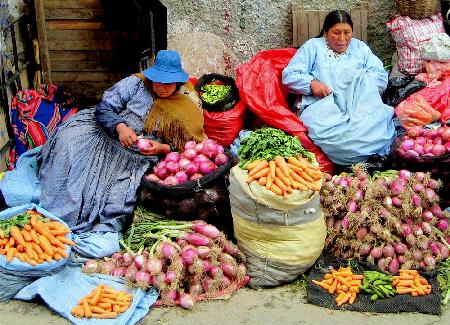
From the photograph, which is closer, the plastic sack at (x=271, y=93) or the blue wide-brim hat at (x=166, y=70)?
the blue wide-brim hat at (x=166, y=70)

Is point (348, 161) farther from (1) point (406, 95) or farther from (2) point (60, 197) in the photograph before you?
(2) point (60, 197)

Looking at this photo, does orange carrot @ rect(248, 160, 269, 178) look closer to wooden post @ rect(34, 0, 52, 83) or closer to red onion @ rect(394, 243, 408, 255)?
red onion @ rect(394, 243, 408, 255)

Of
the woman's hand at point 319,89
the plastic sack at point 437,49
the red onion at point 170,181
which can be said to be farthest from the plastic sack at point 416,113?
the red onion at point 170,181

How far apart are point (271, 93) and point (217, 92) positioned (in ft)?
1.66

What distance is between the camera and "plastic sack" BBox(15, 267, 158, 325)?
4.21 meters

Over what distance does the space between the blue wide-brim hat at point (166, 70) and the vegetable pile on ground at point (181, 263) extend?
1181 millimetres

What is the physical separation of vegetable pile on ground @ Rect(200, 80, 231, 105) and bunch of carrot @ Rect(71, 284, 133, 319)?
84.4 inches

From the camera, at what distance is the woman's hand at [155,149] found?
519 centimetres

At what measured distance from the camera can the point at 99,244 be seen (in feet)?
15.6

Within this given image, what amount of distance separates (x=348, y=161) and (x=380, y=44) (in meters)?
1.67

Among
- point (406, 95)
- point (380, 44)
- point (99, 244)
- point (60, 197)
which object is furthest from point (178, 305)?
point (380, 44)

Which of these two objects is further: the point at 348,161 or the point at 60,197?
the point at 348,161

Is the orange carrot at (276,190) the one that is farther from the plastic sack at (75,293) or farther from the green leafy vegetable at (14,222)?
the green leafy vegetable at (14,222)

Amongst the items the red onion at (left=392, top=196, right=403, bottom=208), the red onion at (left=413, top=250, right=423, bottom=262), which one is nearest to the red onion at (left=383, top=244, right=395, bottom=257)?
the red onion at (left=413, top=250, right=423, bottom=262)
